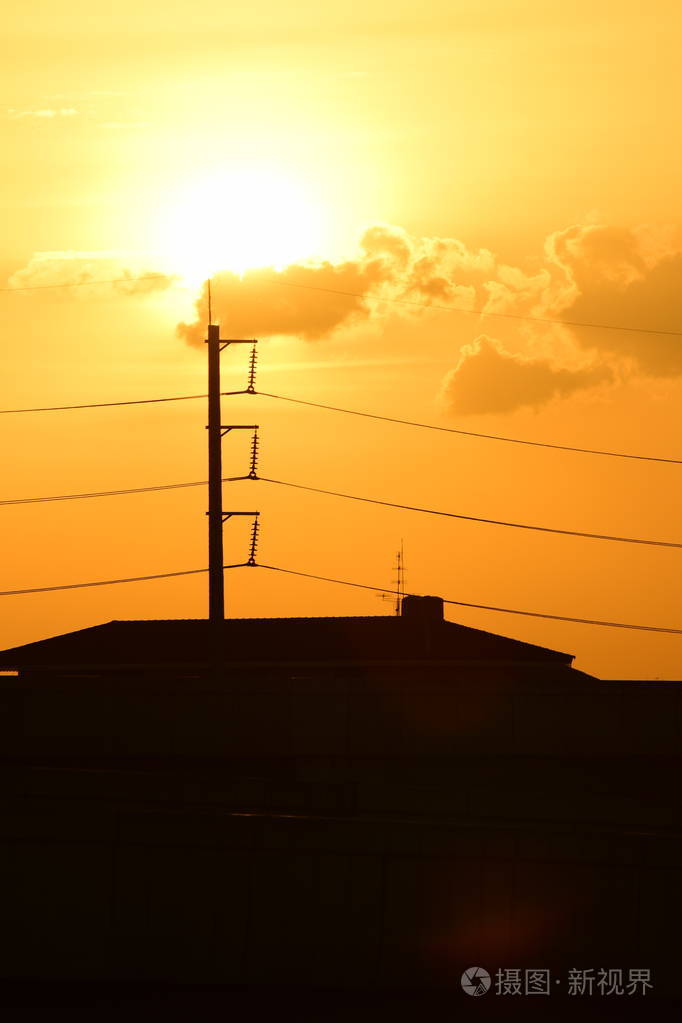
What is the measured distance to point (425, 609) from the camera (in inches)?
2539

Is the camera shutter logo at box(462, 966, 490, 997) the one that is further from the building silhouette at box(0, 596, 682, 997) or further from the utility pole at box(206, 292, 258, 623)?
the utility pole at box(206, 292, 258, 623)

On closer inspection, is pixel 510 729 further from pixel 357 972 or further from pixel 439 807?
pixel 357 972

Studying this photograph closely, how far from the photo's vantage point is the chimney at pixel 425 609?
211 feet

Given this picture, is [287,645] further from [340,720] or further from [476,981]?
[476,981]

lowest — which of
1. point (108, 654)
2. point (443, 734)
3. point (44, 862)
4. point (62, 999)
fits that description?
point (62, 999)

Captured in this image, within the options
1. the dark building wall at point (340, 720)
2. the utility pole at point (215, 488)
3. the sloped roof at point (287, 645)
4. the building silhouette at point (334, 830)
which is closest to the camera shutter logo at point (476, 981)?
the building silhouette at point (334, 830)

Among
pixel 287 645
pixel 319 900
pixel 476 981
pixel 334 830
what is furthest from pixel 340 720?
pixel 287 645

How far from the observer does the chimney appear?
6438 cm

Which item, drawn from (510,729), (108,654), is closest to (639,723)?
(510,729)

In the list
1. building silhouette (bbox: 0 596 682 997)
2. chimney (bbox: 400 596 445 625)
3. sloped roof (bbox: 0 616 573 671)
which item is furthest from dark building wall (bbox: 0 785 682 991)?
chimney (bbox: 400 596 445 625)

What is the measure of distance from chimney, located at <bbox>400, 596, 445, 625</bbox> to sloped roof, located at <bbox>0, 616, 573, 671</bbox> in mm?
309

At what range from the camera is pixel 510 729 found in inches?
1013

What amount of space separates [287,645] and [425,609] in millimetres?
6193

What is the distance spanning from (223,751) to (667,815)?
782cm
